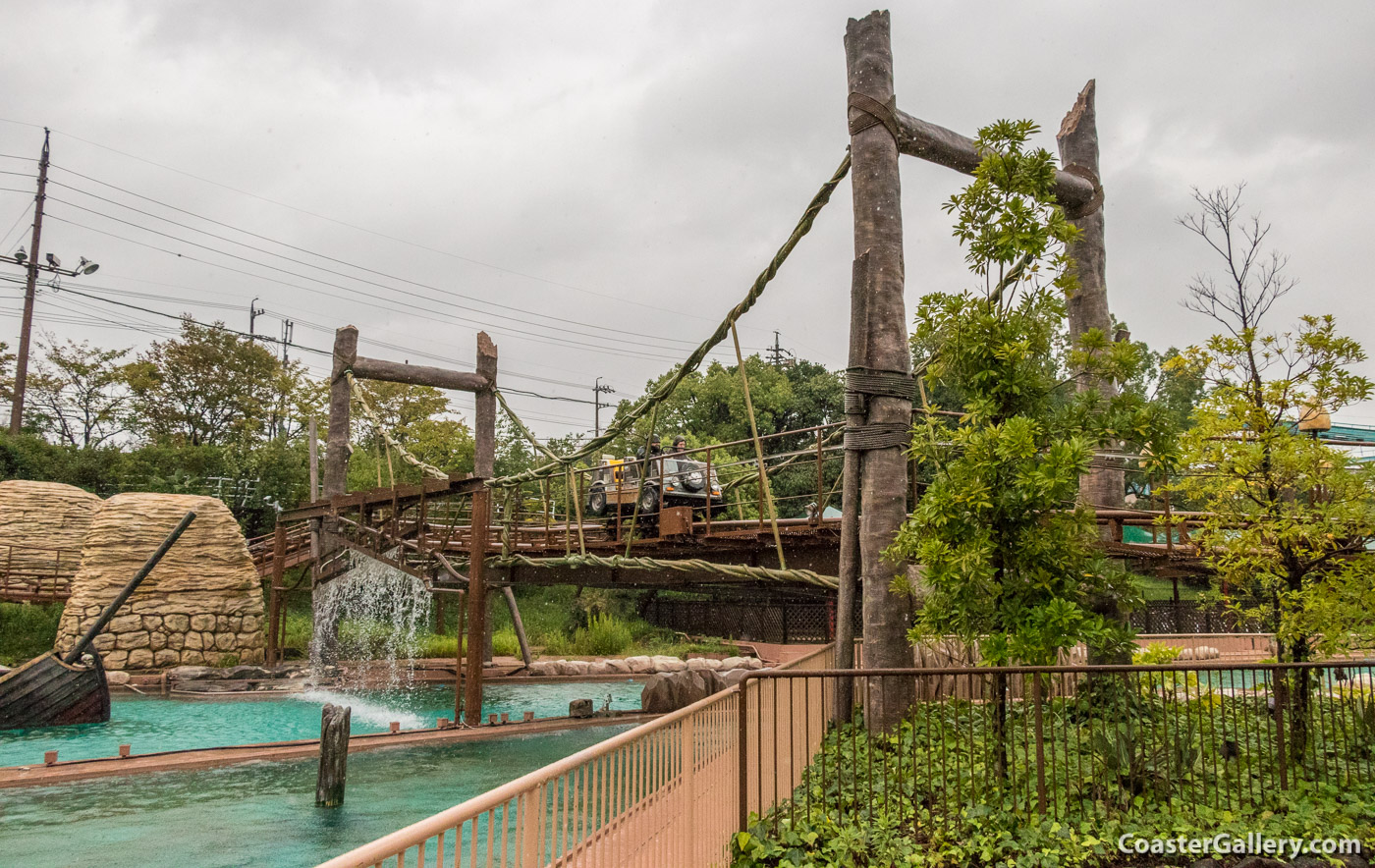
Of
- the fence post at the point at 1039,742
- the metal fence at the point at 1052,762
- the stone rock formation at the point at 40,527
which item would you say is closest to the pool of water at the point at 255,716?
the stone rock formation at the point at 40,527

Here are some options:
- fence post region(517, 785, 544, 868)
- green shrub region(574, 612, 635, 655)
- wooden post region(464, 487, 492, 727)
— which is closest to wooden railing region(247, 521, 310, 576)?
green shrub region(574, 612, 635, 655)

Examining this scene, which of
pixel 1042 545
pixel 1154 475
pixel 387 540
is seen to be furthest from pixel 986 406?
pixel 387 540

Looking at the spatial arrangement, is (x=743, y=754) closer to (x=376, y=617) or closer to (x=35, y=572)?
(x=376, y=617)

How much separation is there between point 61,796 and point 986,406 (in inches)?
355

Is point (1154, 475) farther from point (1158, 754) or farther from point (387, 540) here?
point (387, 540)

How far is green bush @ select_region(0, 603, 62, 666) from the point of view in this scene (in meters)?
17.9

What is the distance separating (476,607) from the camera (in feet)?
39.0

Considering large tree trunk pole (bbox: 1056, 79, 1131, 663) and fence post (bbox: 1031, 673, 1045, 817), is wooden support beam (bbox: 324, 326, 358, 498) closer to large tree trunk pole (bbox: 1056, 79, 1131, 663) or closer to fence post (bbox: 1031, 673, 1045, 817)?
large tree trunk pole (bbox: 1056, 79, 1131, 663)

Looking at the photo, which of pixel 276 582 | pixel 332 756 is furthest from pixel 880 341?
pixel 276 582

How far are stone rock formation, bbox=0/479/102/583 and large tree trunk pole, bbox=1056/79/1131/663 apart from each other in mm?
21409

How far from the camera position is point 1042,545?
4848 mm

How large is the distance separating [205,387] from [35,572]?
11388mm

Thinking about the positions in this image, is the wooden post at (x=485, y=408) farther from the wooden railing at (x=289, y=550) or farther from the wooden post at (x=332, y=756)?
the wooden post at (x=332, y=756)

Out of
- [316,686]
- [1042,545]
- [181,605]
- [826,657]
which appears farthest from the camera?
[181,605]
